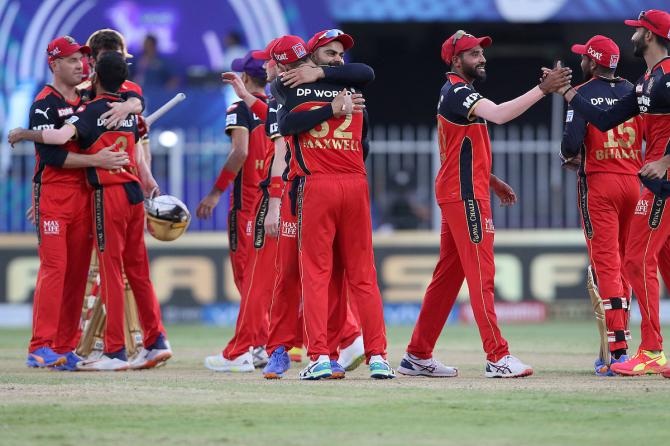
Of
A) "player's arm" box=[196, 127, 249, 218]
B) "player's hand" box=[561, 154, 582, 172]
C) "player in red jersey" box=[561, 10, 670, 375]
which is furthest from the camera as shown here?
"player's arm" box=[196, 127, 249, 218]

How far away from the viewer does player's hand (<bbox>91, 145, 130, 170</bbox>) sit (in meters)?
10.3

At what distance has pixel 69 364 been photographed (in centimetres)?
1065

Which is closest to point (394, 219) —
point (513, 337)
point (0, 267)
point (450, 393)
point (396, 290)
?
point (396, 290)

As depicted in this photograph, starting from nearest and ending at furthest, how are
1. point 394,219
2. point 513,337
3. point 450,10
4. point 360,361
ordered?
point 360,361 < point 513,337 < point 394,219 < point 450,10

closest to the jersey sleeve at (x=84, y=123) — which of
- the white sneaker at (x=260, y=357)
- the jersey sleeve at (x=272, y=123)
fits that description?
the jersey sleeve at (x=272, y=123)

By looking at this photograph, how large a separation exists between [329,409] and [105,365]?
334 cm

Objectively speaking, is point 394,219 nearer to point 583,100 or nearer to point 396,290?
point 396,290

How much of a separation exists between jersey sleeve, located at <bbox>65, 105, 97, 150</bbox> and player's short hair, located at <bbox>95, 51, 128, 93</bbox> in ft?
0.84

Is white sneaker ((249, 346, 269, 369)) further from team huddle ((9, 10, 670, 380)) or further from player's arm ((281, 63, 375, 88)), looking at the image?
player's arm ((281, 63, 375, 88))

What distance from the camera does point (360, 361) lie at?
986cm

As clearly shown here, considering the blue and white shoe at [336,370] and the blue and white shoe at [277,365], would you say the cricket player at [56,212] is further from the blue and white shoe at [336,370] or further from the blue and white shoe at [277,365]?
the blue and white shoe at [336,370]

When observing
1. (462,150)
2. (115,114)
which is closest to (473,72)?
(462,150)

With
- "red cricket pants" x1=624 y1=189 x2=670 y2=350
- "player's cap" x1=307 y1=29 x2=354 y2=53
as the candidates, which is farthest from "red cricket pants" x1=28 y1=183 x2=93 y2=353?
"red cricket pants" x1=624 y1=189 x2=670 y2=350

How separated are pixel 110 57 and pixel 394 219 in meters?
8.43
